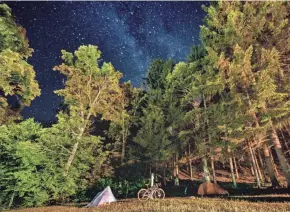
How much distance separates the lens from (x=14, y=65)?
16.3 m

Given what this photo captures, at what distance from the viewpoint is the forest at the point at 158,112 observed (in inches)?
703

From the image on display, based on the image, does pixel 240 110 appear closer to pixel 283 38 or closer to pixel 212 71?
pixel 212 71

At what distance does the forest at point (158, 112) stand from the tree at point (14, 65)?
0.08m

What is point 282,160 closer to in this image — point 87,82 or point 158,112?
point 158,112

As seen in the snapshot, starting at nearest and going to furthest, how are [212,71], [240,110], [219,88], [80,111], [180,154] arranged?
[240,110]
[219,88]
[212,71]
[80,111]
[180,154]

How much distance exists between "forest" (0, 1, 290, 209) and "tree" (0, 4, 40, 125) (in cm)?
8

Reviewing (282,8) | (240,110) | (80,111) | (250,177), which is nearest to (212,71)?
(240,110)

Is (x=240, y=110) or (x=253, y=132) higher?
(x=240, y=110)

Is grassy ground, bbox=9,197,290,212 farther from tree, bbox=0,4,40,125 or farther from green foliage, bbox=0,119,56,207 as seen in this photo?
tree, bbox=0,4,40,125

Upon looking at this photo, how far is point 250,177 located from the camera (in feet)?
119

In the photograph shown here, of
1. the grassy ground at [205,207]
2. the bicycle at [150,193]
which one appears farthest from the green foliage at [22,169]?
the grassy ground at [205,207]

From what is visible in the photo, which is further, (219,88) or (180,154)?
(180,154)

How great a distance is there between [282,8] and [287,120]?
9608 millimetres

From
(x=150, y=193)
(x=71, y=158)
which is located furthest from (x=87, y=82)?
(x=150, y=193)
